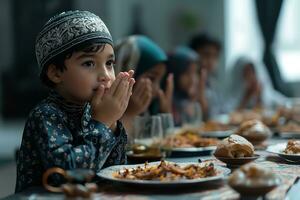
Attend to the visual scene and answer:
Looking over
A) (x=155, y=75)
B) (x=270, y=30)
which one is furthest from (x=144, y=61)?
(x=270, y=30)

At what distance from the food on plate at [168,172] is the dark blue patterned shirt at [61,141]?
9cm

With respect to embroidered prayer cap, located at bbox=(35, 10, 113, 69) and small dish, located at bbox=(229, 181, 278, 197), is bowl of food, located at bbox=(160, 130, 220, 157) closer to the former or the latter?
embroidered prayer cap, located at bbox=(35, 10, 113, 69)

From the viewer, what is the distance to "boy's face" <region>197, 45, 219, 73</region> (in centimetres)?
441

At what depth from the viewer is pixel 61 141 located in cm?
129

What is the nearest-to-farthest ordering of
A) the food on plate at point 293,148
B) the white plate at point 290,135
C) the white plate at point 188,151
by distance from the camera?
the food on plate at point 293,148
the white plate at point 188,151
the white plate at point 290,135

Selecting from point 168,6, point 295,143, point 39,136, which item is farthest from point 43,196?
point 168,6

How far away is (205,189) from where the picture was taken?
1.21 meters

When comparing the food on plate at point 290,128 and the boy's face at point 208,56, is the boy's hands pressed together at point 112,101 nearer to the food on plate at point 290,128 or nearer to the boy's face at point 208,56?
the food on plate at point 290,128

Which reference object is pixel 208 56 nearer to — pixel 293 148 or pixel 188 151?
pixel 188 151

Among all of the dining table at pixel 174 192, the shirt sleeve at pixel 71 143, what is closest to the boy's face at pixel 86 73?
the shirt sleeve at pixel 71 143

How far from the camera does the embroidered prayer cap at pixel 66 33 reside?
1.38 metres

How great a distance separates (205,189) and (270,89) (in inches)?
150

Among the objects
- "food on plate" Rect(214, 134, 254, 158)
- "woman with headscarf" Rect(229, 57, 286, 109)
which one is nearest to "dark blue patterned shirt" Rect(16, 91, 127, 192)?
"food on plate" Rect(214, 134, 254, 158)

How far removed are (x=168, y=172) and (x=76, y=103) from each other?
0.36m
